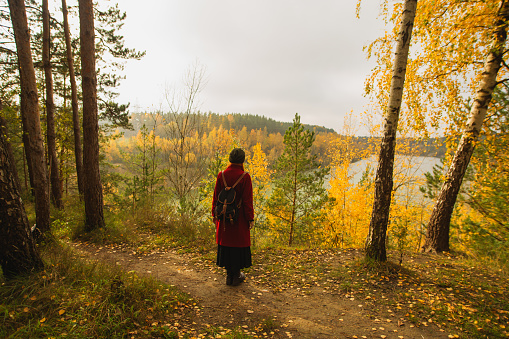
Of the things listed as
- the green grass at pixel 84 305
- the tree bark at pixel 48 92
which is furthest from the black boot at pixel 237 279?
the tree bark at pixel 48 92

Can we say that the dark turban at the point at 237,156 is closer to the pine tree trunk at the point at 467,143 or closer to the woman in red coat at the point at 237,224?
the woman in red coat at the point at 237,224

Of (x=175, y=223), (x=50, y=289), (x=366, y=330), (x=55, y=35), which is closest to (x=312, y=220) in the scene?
(x=175, y=223)

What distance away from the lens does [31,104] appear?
4.71 m

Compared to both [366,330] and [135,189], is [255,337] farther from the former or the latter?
[135,189]

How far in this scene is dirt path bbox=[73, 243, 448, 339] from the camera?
291 cm

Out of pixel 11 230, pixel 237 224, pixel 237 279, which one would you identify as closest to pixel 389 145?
pixel 237 224

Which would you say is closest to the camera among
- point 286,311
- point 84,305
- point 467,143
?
point 84,305

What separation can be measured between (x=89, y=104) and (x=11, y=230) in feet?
13.3

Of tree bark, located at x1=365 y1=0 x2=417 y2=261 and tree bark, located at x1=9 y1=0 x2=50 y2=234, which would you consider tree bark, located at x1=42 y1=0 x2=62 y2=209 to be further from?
tree bark, located at x1=365 y1=0 x2=417 y2=261

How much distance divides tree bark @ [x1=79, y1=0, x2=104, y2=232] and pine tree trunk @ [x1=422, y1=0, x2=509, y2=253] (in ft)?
28.1

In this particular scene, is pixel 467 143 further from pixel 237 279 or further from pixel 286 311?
pixel 237 279

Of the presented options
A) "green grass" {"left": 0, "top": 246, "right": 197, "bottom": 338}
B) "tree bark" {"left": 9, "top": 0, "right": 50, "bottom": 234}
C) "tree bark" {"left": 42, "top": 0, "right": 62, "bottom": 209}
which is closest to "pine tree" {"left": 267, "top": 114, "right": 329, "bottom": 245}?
"tree bark" {"left": 9, "top": 0, "right": 50, "bottom": 234}

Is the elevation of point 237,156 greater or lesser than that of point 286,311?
greater

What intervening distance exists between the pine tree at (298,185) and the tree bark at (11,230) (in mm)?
8510
